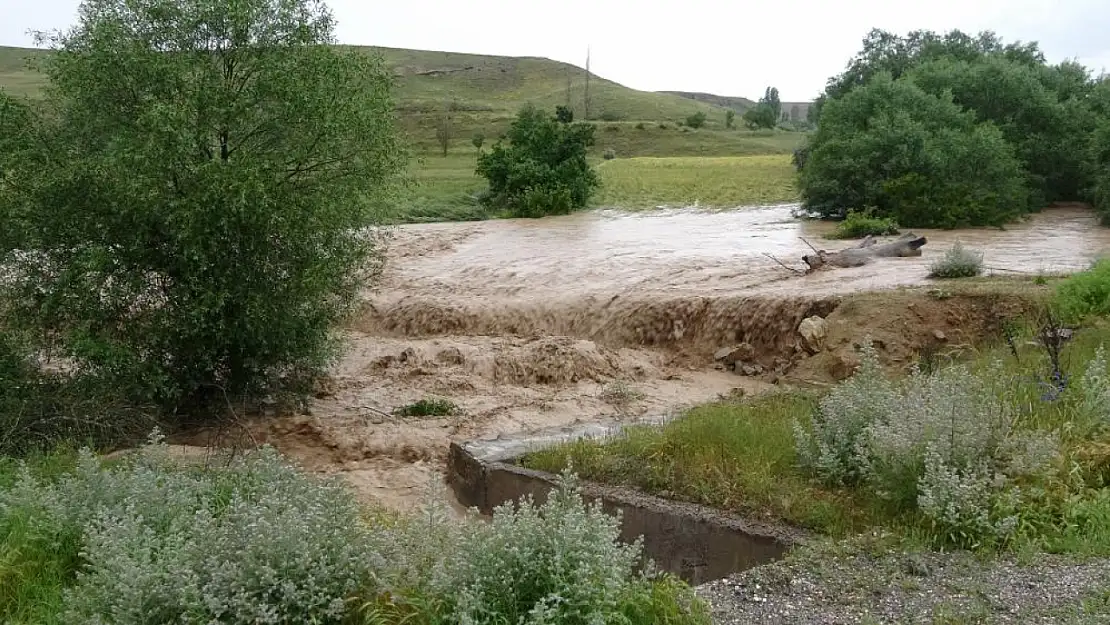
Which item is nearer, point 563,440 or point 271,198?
point 563,440

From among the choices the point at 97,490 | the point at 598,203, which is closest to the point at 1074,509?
the point at 97,490

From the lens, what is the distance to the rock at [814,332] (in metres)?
14.8

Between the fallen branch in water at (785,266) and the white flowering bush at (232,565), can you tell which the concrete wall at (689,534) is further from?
the fallen branch in water at (785,266)

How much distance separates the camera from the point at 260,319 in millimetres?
12062

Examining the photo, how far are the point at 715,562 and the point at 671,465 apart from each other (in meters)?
1.09

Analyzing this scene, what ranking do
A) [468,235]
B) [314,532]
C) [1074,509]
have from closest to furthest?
[314,532] → [1074,509] → [468,235]

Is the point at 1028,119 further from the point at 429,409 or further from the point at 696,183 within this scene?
the point at 429,409

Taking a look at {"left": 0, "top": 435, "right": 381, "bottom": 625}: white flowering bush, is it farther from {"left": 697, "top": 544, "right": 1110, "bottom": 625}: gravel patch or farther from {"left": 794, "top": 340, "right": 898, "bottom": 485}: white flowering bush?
{"left": 794, "top": 340, "right": 898, "bottom": 485}: white flowering bush

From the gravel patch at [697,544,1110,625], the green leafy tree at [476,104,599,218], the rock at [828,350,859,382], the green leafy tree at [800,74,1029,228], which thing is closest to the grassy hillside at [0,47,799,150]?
the green leafy tree at [476,104,599,218]

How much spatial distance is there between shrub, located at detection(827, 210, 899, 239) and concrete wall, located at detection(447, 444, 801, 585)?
20.5 meters

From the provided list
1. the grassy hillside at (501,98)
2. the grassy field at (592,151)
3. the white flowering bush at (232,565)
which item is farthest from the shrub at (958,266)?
the grassy hillside at (501,98)

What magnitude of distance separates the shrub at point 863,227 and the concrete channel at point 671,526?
1993 centimetres

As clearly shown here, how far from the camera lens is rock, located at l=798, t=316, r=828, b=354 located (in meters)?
14.8

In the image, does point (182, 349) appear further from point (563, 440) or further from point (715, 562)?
point (715, 562)
